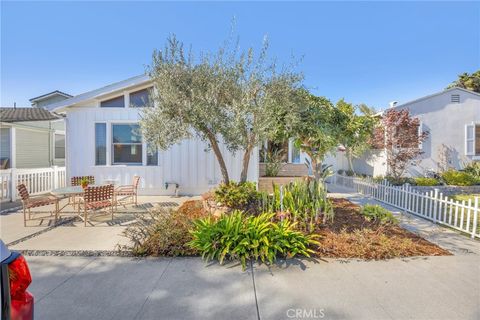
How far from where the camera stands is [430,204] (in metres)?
6.54

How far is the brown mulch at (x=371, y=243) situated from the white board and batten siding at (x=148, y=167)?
4907 millimetres

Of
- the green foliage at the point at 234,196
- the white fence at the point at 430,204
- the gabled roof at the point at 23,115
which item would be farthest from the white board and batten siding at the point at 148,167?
the gabled roof at the point at 23,115

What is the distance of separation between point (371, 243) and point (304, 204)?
163 cm

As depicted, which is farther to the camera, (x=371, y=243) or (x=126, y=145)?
(x=126, y=145)

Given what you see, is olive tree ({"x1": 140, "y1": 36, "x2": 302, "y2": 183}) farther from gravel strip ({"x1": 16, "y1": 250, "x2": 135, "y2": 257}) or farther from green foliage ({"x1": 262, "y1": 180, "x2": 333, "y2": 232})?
gravel strip ({"x1": 16, "y1": 250, "x2": 135, "y2": 257})

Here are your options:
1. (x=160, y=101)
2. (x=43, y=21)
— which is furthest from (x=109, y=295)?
(x=43, y=21)

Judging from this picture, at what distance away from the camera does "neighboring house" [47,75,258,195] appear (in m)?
9.34

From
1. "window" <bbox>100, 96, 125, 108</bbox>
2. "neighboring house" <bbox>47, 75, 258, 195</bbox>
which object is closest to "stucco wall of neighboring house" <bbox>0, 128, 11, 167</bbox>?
"neighboring house" <bbox>47, 75, 258, 195</bbox>

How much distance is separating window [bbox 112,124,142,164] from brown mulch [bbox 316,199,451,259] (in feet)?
24.4

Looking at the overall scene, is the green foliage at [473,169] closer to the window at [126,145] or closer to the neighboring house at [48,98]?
the window at [126,145]

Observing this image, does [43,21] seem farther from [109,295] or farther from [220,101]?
[109,295]

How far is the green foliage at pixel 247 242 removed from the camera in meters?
3.93

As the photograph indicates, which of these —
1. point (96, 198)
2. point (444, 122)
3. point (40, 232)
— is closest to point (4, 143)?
point (40, 232)

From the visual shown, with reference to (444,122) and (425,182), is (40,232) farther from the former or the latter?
(444,122)
